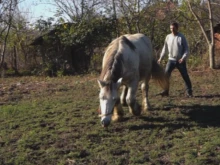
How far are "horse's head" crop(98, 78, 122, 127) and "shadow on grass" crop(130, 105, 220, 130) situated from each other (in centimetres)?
79

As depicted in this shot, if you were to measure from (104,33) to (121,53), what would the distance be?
38.9ft

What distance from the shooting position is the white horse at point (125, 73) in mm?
6168

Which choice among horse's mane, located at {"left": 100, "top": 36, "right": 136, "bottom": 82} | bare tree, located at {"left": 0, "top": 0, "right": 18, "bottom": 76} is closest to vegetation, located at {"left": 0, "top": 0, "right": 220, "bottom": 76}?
bare tree, located at {"left": 0, "top": 0, "right": 18, "bottom": 76}

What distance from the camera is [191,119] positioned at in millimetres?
7176

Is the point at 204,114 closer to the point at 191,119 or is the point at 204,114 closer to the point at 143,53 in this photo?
the point at 191,119

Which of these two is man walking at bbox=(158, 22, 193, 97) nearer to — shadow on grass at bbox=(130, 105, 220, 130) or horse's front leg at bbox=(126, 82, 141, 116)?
shadow on grass at bbox=(130, 105, 220, 130)

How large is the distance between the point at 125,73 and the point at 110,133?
1159 mm

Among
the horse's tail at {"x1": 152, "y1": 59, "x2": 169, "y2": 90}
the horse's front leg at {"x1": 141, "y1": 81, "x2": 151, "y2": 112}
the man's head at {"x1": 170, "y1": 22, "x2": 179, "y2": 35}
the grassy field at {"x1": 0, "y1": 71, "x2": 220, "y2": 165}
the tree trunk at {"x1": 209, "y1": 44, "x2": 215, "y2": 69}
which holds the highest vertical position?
the man's head at {"x1": 170, "y1": 22, "x2": 179, "y2": 35}

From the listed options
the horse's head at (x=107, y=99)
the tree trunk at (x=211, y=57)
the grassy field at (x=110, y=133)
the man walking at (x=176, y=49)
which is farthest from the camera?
the tree trunk at (x=211, y=57)

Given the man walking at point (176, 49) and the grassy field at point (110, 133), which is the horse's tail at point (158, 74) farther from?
the grassy field at point (110, 133)

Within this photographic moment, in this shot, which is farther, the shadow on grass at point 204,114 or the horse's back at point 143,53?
the horse's back at point 143,53

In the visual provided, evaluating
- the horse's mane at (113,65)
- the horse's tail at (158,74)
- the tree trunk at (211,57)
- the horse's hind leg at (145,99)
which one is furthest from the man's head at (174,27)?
the tree trunk at (211,57)

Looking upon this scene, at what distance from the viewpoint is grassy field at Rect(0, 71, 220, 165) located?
5.38 metres

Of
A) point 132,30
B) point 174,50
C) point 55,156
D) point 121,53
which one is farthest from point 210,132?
point 132,30
